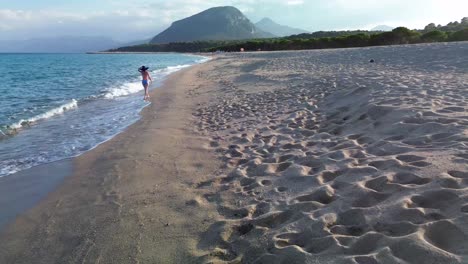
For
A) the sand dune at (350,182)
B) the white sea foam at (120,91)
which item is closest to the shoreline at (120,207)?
the sand dune at (350,182)

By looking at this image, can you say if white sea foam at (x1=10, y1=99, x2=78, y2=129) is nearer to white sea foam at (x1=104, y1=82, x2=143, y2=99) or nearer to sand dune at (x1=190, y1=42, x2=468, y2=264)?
white sea foam at (x1=104, y1=82, x2=143, y2=99)

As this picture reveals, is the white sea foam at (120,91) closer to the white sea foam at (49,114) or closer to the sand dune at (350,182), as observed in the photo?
the white sea foam at (49,114)

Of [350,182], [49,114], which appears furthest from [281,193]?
[49,114]

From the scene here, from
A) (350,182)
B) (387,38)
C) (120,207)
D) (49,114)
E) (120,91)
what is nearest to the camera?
(350,182)

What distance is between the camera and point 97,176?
597cm

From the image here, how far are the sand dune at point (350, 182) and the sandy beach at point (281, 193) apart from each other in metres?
0.02

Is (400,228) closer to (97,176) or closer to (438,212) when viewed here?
(438,212)

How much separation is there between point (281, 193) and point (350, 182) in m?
0.79

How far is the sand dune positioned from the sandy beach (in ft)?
0.05

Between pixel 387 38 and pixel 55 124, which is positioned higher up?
pixel 387 38

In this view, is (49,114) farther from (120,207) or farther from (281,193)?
(281,193)

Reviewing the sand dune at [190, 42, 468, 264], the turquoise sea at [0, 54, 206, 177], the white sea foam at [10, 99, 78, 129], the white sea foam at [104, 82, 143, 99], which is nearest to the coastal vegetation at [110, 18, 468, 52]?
the white sea foam at [104, 82, 143, 99]

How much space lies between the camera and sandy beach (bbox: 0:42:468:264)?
3.01m

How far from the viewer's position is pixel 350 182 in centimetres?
400
